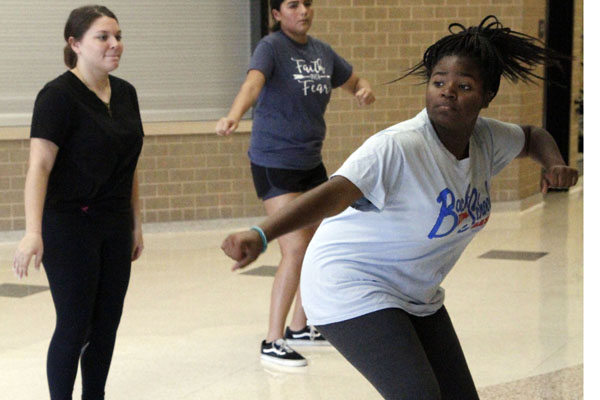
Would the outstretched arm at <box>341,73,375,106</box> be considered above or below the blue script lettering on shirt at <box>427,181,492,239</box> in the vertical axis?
above

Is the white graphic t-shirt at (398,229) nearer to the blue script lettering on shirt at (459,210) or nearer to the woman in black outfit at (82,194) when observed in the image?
the blue script lettering on shirt at (459,210)

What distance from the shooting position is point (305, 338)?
16.3 feet

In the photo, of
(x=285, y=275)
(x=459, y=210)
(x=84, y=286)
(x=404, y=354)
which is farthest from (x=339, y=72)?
(x=404, y=354)

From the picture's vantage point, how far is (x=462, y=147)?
258 cm

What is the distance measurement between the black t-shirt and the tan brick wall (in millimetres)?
4591

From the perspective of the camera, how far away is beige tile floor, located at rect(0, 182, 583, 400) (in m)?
4.34

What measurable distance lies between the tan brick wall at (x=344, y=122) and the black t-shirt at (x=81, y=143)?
181 inches

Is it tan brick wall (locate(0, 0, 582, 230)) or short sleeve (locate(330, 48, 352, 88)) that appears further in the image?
tan brick wall (locate(0, 0, 582, 230))

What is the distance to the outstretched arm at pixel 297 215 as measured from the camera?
2.05 meters

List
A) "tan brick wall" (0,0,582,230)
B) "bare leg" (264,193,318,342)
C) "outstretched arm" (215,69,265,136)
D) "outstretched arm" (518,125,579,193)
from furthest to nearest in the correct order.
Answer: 1. "tan brick wall" (0,0,582,230)
2. "bare leg" (264,193,318,342)
3. "outstretched arm" (215,69,265,136)
4. "outstretched arm" (518,125,579,193)

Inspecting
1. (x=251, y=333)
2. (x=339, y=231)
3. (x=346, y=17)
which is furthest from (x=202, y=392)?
(x=346, y=17)

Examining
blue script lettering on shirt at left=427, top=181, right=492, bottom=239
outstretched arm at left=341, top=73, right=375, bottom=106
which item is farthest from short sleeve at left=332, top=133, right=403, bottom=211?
outstretched arm at left=341, top=73, right=375, bottom=106

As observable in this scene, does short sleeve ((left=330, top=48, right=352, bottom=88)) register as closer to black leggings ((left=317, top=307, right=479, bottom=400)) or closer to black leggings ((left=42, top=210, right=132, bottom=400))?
black leggings ((left=42, top=210, right=132, bottom=400))

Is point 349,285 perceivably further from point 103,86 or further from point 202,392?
point 202,392
